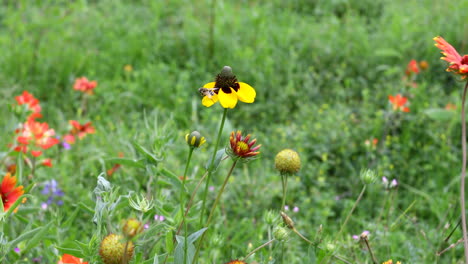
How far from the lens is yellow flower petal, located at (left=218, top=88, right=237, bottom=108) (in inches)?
40.5

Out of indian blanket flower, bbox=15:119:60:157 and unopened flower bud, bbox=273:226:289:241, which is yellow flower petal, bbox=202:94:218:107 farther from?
indian blanket flower, bbox=15:119:60:157

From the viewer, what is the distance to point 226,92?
1059mm

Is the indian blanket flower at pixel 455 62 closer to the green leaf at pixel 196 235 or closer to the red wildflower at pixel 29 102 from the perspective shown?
the green leaf at pixel 196 235

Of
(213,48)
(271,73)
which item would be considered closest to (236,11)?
(213,48)

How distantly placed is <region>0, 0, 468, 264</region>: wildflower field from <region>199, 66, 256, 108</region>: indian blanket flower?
2cm

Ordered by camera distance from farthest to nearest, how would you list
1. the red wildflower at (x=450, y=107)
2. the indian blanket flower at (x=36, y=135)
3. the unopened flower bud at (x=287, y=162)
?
the red wildflower at (x=450, y=107) → the indian blanket flower at (x=36, y=135) → the unopened flower bud at (x=287, y=162)

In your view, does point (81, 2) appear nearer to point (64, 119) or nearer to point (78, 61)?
point (78, 61)

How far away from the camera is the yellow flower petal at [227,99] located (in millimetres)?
1029

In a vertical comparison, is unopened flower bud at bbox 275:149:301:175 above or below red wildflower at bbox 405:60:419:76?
above

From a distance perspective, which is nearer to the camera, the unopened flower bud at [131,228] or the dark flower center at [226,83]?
the unopened flower bud at [131,228]

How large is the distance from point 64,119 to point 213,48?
101 centimetres

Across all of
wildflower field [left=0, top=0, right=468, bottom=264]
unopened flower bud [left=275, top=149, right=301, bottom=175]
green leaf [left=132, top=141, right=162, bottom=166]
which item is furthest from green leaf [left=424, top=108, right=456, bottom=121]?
green leaf [left=132, top=141, right=162, bottom=166]

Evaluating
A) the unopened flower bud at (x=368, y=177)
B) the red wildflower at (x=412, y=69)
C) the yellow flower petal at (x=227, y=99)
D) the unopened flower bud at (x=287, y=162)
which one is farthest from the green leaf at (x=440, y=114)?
the yellow flower petal at (x=227, y=99)

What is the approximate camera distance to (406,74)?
2.82 metres
